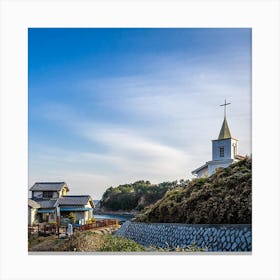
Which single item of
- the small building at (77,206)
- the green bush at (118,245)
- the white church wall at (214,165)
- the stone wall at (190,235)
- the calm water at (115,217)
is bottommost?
the green bush at (118,245)

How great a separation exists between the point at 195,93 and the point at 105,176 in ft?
4.69

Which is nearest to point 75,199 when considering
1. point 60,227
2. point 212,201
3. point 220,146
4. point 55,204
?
point 55,204

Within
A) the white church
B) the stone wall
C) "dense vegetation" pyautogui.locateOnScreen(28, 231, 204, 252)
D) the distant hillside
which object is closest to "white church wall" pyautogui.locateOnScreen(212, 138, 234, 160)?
the white church

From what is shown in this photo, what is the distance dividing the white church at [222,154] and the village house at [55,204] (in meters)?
1.37

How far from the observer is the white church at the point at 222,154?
15.5 ft

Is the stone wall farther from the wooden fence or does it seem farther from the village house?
the village house

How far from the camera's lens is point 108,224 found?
5.04 m

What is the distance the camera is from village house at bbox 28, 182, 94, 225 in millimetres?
4762

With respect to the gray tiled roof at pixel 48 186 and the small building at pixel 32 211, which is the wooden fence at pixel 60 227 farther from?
the gray tiled roof at pixel 48 186

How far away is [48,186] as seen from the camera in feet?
15.6

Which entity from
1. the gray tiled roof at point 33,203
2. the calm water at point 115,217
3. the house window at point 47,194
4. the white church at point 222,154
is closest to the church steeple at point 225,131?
the white church at point 222,154
